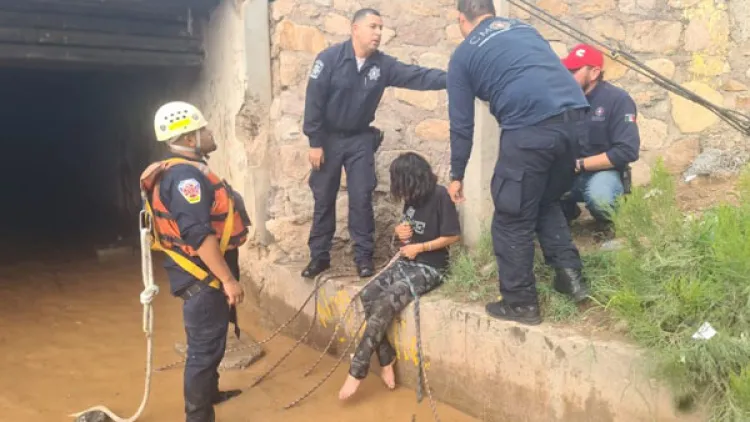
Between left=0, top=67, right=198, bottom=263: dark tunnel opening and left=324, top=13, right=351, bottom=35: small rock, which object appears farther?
left=0, top=67, right=198, bottom=263: dark tunnel opening

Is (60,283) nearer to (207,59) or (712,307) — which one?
(207,59)

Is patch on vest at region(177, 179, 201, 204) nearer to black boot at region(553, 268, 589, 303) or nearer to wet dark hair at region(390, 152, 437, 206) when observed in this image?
wet dark hair at region(390, 152, 437, 206)

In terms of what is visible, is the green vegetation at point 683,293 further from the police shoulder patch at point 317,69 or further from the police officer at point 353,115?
the police shoulder patch at point 317,69

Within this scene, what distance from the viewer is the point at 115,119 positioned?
9008 mm

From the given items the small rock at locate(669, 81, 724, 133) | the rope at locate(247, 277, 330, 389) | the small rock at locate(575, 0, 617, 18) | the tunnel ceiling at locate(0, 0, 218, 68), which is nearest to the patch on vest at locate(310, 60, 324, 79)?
the rope at locate(247, 277, 330, 389)

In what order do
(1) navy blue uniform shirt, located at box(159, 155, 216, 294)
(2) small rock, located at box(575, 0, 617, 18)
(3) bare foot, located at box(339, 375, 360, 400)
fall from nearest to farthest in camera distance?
1. (1) navy blue uniform shirt, located at box(159, 155, 216, 294)
2. (3) bare foot, located at box(339, 375, 360, 400)
3. (2) small rock, located at box(575, 0, 617, 18)

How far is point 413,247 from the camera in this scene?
3.71 metres

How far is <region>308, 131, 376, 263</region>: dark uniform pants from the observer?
13.6 feet

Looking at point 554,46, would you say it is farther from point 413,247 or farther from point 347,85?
point 413,247

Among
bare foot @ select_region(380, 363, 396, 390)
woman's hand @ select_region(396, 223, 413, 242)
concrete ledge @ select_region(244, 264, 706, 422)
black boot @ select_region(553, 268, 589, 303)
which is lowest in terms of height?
bare foot @ select_region(380, 363, 396, 390)

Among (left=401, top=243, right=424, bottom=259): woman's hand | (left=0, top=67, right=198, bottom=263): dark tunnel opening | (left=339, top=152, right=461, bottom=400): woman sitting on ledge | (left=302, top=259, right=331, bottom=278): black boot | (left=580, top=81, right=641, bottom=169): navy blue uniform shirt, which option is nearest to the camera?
(left=339, top=152, right=461, bottom=400): woman sitting on ledge

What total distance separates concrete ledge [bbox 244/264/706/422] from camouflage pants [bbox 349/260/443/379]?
66 millimetres

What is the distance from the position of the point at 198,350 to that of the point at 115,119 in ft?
22.1

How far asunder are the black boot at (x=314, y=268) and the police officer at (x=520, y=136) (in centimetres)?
139
